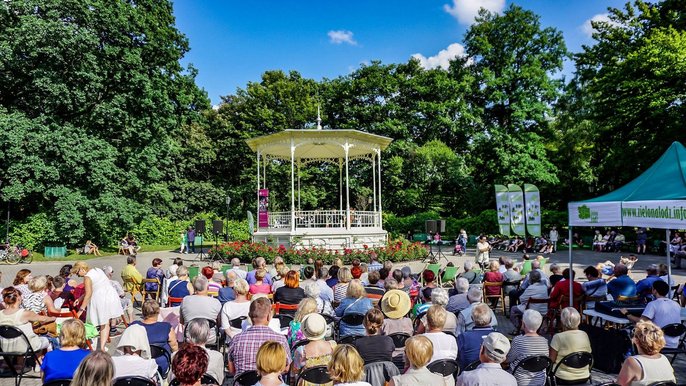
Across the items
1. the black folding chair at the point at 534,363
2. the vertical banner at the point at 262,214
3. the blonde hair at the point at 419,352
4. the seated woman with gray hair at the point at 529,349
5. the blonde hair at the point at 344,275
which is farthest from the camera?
the vertical banner at the point at 262,214

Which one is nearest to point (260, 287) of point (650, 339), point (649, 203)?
point (650, 339)

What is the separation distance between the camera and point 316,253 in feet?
60.4

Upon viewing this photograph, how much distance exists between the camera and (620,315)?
6797 millimetres

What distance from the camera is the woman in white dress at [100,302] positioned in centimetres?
668

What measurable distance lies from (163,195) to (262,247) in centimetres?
1337

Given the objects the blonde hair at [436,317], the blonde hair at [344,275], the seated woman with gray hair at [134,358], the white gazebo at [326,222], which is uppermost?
the white gazebo at [326,222]

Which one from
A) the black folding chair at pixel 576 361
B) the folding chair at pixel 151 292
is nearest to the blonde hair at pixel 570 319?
the black folding chair at pixel 576 361

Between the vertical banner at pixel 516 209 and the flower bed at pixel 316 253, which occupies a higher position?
the vertical banner at pixel 516 209

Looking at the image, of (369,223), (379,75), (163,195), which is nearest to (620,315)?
(369,223)

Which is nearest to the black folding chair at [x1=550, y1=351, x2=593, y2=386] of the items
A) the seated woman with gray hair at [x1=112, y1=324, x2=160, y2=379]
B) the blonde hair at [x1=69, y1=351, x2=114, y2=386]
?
the seated woman with gray hair at [x1=112, y1=324, x2=160, y2=379]

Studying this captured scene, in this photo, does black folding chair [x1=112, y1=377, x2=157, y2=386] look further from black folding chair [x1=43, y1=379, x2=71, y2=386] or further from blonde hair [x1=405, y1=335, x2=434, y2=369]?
blonde hair [x1=405, y1=335, x2=434, y2=369]

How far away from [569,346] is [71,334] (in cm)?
497

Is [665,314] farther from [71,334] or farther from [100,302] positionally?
[100,302]

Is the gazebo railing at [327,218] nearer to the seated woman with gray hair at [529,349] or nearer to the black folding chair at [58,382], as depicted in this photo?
the seated woman with gray hair at [529,349]
